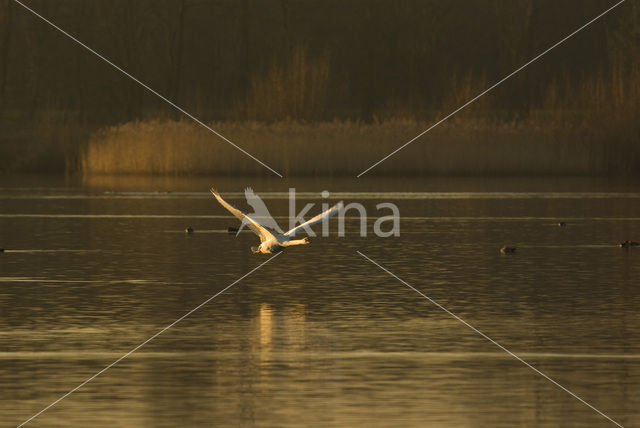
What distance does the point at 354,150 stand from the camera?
4569 centimetres

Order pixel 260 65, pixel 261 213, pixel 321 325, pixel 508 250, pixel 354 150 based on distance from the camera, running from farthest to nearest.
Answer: pixel 260 65, pixel 354 150, pixel 261 213, pixel 508 250, pixel 321 325

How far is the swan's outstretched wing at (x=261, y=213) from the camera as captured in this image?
1055 inches

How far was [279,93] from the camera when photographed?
49562 mm

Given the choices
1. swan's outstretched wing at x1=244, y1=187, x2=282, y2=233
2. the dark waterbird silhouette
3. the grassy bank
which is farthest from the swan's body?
the grassy bank

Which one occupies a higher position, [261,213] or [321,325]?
[261,213]

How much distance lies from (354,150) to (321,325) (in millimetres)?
32415

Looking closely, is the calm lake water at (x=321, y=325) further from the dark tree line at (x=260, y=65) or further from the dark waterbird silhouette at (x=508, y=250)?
the dark tree line at (x=260, y=65)

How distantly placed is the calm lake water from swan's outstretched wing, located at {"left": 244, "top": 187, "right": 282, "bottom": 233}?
0.50 m

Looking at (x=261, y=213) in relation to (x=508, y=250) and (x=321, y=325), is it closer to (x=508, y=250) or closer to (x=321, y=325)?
(x=508, y=250)

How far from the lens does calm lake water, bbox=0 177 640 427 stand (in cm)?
945

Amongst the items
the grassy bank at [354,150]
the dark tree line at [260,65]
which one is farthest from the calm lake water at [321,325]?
the dark tree line at [260,65]

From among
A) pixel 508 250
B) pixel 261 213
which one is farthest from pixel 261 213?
pixel 508 250

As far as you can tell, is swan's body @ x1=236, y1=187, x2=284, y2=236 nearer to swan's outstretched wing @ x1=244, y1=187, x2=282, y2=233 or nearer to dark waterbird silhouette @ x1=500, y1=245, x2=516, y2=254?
swan's outstretched wing @ x1=244, y1=187, x2=282, y2=233

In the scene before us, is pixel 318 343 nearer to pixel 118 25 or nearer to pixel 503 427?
pixel 503 427
